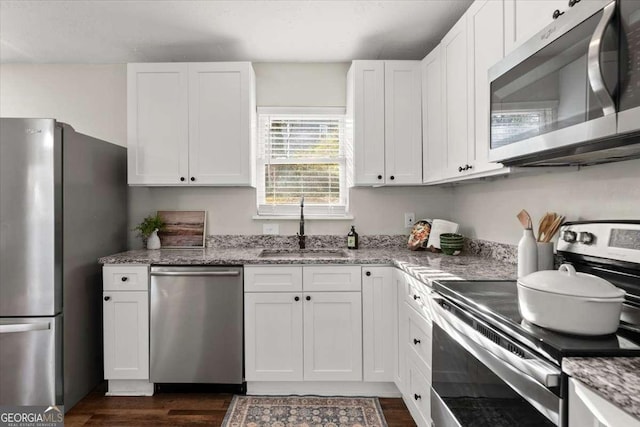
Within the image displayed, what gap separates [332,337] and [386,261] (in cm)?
60

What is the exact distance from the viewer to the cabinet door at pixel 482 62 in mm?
1620

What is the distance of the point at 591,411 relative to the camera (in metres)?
0.71

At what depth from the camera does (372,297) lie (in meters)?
2.27

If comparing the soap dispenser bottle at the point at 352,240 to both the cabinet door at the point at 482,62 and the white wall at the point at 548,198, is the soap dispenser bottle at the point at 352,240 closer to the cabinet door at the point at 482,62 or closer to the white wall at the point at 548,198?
the white wall at the point at 548,198

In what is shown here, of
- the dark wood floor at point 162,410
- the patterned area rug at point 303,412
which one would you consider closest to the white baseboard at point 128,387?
the dark wood floor at point 162,410

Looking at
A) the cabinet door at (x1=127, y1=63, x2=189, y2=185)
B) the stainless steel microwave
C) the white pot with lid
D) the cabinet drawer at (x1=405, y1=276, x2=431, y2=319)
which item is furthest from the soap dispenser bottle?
the white pot with lid

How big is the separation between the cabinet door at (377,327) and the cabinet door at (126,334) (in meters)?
1.42

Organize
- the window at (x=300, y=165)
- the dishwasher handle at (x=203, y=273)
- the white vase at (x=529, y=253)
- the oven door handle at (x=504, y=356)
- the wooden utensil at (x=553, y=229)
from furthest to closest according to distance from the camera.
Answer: the window at (x=300, y=165), the dishwasher handle at (x=203, y=273), the wooden utensil at (x=553, y=229), the white vase at (x=529, y=253), the oven door handle at (x=504, y=356)

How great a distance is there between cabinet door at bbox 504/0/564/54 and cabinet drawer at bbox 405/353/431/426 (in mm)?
1516

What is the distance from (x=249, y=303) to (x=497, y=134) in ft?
5.58

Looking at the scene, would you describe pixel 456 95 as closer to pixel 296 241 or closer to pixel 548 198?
pixel 548 198

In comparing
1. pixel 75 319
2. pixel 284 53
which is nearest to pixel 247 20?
pixel 284 53

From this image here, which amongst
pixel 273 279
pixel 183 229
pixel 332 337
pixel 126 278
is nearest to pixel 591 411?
pixel 332 337

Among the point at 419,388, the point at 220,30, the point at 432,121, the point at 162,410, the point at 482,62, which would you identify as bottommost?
the point at 162,410
